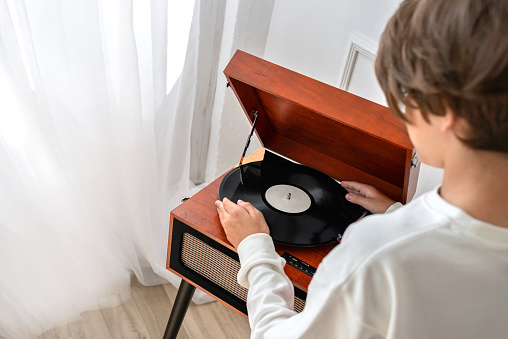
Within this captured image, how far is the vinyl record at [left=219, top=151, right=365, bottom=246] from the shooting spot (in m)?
1.16

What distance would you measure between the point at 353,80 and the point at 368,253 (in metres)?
1.12

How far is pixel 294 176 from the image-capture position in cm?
135

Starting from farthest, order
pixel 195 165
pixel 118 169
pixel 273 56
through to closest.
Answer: pixel 195 165
pixel 273 56
pixel 118 169

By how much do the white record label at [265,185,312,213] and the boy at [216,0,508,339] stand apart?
537 millimetres

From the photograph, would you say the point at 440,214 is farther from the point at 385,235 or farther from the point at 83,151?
the point at 83,151

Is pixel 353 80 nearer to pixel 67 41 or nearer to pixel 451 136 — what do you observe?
pixel 67 41

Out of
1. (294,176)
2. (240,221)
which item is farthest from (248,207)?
(294,176)

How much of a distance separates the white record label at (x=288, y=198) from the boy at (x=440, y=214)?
537 mm

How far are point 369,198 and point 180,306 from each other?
63cm

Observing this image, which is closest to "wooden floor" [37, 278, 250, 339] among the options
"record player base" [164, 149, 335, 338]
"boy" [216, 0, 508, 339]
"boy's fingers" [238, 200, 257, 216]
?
"record player base" [164, 149, 335, 338]

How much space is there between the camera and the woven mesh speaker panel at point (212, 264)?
1177 millimetres

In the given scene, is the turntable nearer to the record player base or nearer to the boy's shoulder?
the record player base

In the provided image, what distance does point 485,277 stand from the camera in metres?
0.59

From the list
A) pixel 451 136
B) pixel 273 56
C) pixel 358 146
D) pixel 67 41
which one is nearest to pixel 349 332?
pixel 451 136
